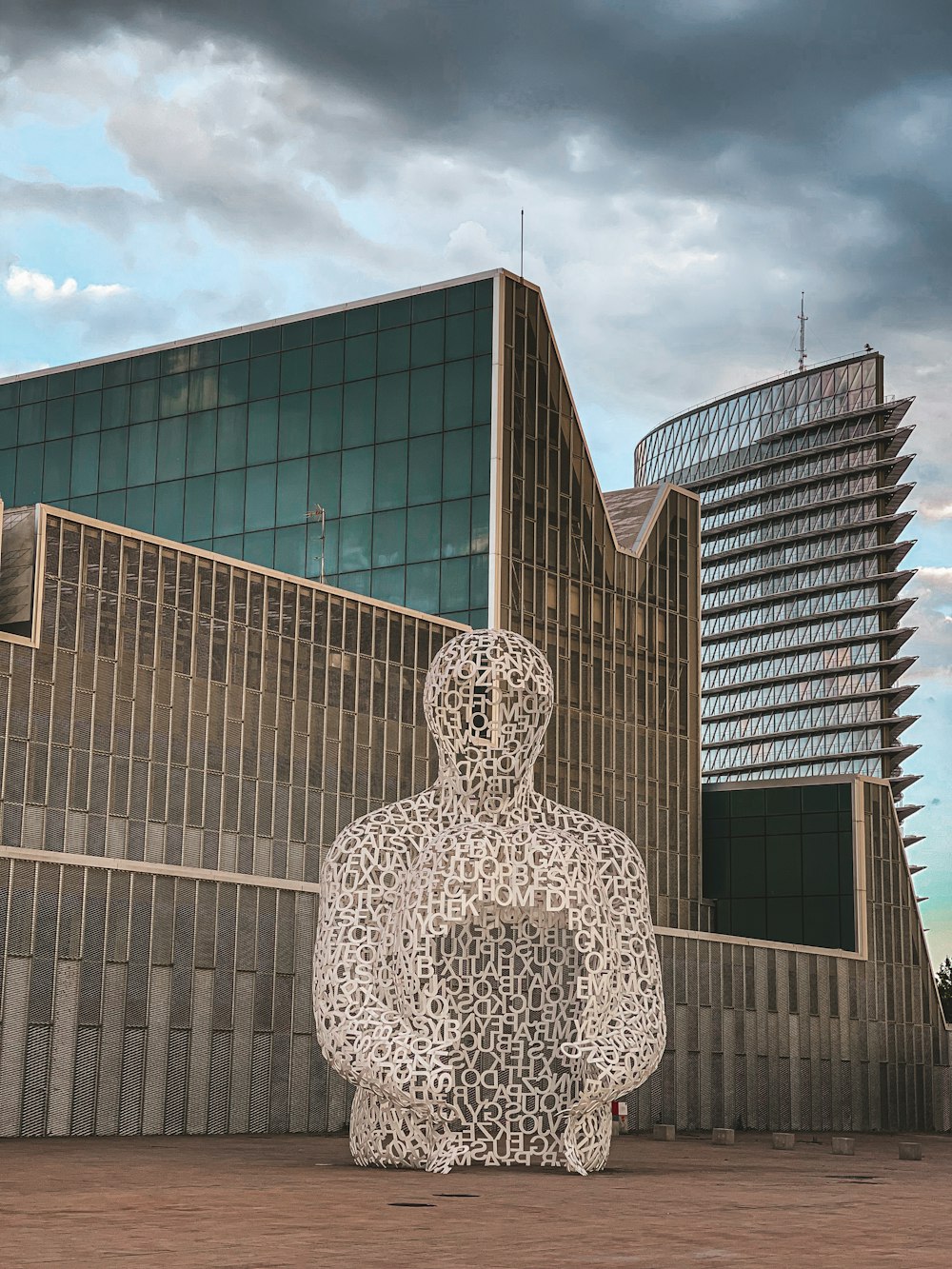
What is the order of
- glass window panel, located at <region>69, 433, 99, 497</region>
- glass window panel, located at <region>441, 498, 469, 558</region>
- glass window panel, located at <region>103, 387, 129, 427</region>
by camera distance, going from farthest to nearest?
glass window panel, located at <region>69, 433, 99, 497</region>
glass window panel, located at <region>103, 387, 129, 427</region>
glass window panel, located at <region>441, 498, 469, 558</region>

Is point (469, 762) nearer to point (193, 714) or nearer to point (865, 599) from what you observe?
point (193, 714)

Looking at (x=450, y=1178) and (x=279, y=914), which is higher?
(x=279, y=914)

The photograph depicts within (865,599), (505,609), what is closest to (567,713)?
(505,609)

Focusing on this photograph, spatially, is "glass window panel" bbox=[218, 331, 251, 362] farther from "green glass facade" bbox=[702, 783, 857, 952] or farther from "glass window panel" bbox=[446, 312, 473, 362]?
"green glass facade" bbox=[702, 783, 857, 952]

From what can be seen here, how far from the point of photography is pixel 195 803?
41.1 m

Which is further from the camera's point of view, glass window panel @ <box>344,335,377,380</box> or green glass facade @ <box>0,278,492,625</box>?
glass window panel @ <box>344,335,377,380</box>

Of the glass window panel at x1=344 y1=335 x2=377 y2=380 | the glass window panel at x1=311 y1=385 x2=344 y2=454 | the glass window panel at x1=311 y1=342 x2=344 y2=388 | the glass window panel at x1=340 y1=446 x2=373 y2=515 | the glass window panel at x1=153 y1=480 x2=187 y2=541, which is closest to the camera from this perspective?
the glass window panel at x1=340 y1=446 x2=373 y2=515

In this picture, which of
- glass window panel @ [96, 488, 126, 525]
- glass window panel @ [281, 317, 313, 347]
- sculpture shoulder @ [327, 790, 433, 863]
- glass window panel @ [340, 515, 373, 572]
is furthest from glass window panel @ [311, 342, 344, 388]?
sculpture shoulder @ [327, 790, 433, 863]

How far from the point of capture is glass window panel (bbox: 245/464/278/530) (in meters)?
54.9

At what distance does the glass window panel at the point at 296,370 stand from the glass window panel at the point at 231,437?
65.2 inches

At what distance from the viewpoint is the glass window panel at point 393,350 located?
175ft

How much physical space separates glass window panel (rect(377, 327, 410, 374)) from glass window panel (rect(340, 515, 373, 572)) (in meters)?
4.49

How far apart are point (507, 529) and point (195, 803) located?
14141mm

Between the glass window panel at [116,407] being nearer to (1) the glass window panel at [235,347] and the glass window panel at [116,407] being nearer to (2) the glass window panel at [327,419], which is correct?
(1) the glass window panel at [235,347]
